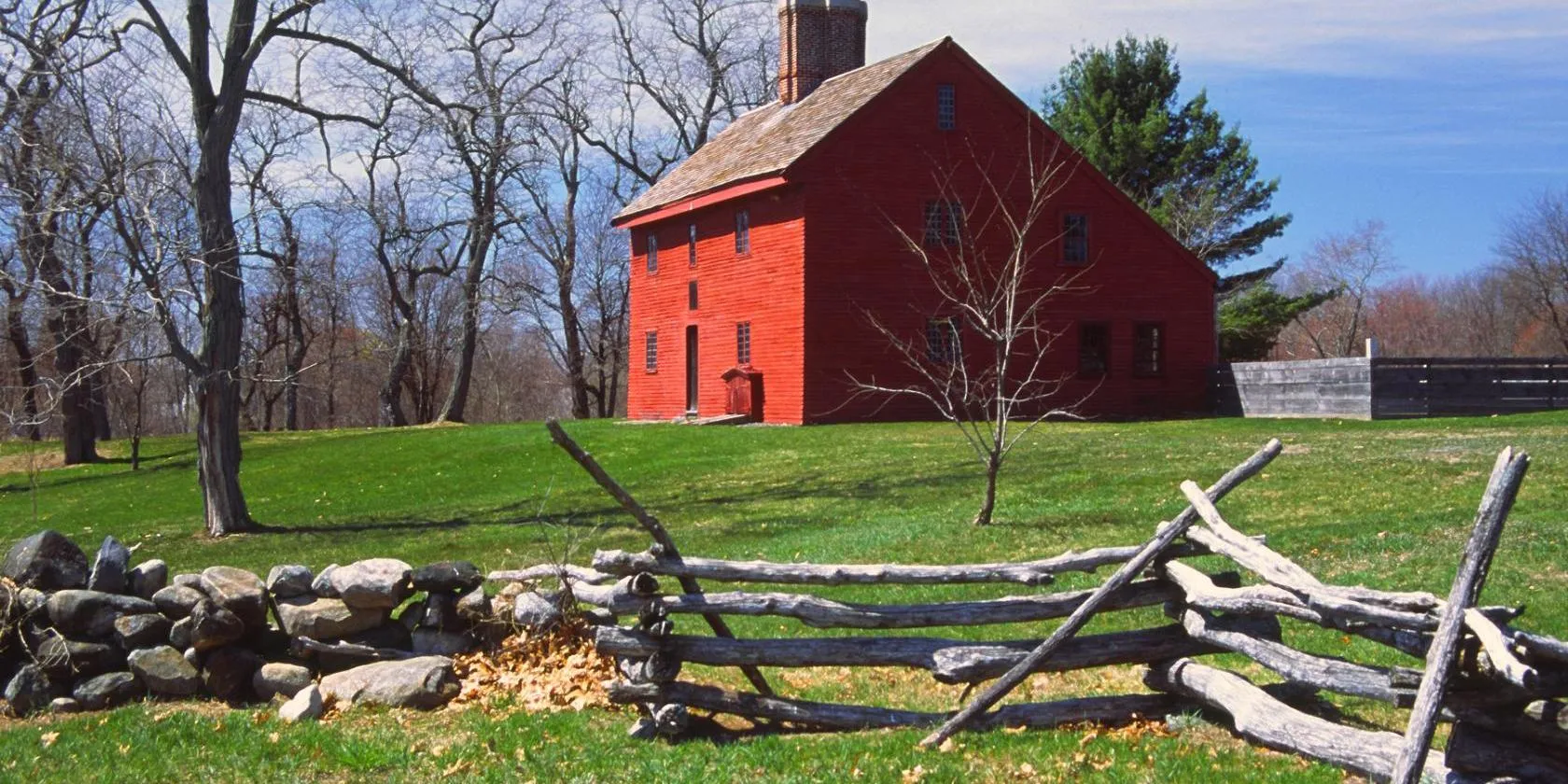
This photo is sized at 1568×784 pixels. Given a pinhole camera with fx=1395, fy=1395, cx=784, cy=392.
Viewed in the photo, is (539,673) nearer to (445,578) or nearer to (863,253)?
(445,578)

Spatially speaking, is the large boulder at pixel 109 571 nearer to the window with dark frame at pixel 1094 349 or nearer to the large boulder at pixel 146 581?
the large boulder at pixel 146 581

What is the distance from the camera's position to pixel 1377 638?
22.6ft

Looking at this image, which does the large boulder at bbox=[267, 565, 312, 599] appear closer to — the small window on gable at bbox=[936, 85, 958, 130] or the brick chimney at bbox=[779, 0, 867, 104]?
the small window on gable at bbox=[936, 85, 958, 130]

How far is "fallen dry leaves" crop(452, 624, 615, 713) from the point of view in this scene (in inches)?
360

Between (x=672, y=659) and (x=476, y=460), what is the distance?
75.0 feet

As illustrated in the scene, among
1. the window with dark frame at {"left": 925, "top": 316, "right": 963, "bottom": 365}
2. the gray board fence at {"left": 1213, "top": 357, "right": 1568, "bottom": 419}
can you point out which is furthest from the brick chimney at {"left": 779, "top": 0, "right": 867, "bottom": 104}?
the gray board fence at {"left": 1213, "top": 357, "right": 1568, "bottom": 419}

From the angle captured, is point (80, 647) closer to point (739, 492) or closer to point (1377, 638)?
point (1377, 638)

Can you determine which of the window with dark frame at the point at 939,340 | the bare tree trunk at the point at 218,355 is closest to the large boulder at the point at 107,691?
the bare tree trunk at the point at 218,355

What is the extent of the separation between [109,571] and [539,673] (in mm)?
3493

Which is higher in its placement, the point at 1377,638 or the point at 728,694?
the point at 1377,638

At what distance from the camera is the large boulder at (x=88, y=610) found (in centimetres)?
1001

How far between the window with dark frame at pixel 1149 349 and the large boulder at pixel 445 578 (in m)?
30.0

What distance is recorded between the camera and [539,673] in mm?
9359

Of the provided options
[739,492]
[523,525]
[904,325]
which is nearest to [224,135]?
[523,525]
